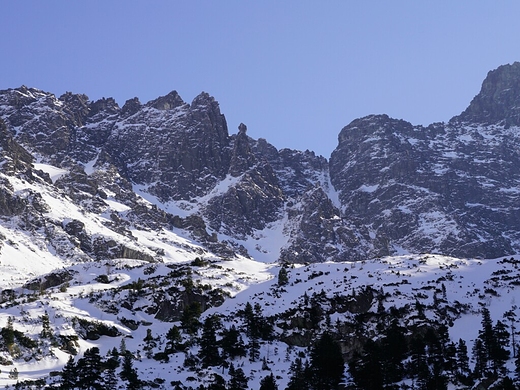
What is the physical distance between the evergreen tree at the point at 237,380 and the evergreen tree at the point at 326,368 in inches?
324

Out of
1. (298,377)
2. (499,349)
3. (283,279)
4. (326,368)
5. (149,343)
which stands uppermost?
(283,279)

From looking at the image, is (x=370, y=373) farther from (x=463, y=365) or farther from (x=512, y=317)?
(x=512, y=317)

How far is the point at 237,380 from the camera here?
80875 mm

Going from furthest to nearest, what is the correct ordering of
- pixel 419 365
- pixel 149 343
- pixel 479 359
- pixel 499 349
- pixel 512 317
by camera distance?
pixel 149 343, pixel 512 317, pixel 479 359, pixel 499 349, pixel 419 365

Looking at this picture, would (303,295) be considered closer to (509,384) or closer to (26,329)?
(26,329)

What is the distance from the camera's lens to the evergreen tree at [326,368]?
7881 cm

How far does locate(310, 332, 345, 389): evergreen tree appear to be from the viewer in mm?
78812

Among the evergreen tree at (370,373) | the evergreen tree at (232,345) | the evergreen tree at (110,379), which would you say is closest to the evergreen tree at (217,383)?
the evergreen tree at (232,345)

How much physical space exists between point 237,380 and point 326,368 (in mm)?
10583

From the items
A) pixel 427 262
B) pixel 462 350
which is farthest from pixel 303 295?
pixel 462 350

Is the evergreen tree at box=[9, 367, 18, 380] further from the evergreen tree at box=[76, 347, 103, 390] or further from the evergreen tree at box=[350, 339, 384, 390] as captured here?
the evergreen tree at box=[350, 339, 384, 390]

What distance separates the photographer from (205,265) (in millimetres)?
155125

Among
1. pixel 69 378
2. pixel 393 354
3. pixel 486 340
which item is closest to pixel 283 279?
pixel 393 354

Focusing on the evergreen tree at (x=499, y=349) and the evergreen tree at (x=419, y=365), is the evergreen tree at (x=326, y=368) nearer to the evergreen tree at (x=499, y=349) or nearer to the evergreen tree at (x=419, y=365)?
the evergreen tree at (x=419, y=365)
